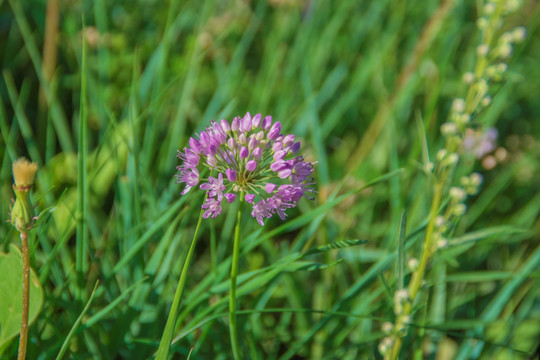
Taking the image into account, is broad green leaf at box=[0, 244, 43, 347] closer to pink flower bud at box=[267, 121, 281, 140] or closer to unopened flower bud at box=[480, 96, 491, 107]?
pink flower bud at box=[267, 121, 281, 140]

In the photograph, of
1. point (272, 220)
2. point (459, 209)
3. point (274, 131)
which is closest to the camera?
point (274, 131)

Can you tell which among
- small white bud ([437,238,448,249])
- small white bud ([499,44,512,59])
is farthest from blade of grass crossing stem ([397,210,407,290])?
small white bud ([499,44,512,59])

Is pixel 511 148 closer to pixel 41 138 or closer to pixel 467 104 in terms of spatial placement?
pixel 467 104

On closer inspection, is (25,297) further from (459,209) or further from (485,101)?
(485,101)

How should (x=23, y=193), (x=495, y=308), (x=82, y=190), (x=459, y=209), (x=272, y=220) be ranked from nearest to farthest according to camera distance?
(x=23, y=193) → (x=459, y=209) → (x=82, y=190) → (x=495, y=308) → (x=272, y=220)

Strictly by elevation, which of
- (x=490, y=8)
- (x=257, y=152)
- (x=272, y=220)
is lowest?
(x=257, y=152)

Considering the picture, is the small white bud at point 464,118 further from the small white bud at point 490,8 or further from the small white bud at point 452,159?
the small white bud at point 490,8

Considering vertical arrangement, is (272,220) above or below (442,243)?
above

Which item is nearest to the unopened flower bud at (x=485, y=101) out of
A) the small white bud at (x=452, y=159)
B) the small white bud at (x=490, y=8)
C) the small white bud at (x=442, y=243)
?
the small white bud at (x=452, y=159)

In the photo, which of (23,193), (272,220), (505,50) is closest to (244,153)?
(23,193)
